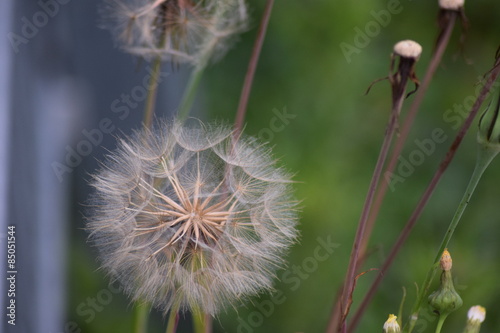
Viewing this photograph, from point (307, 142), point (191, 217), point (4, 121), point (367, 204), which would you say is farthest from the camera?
point (307, 142)

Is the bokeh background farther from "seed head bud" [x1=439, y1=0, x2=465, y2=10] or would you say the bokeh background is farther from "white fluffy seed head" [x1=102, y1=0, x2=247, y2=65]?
"seed head bud" [x1=439, y1=0, x2=465, y2=10]

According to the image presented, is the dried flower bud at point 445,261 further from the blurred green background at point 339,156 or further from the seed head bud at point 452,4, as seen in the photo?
the blurred green background at point 339,156

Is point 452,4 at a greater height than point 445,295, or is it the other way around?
point 452,4

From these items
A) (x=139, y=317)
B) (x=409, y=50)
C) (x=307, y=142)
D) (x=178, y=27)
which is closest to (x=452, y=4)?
(x=409, y=50)

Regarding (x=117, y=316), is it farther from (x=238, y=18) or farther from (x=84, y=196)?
(x=238, y=18)

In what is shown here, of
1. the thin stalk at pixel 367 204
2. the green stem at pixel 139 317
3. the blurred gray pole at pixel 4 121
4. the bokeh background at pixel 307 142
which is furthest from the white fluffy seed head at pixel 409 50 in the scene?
the bokeh background at pixel 307 142

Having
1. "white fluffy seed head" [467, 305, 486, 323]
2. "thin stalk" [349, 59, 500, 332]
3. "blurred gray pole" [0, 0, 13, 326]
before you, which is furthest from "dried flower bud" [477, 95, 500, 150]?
"blurred gray pole" [0, 0, 13, 326]

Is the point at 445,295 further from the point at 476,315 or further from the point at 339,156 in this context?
the point at 339,156
